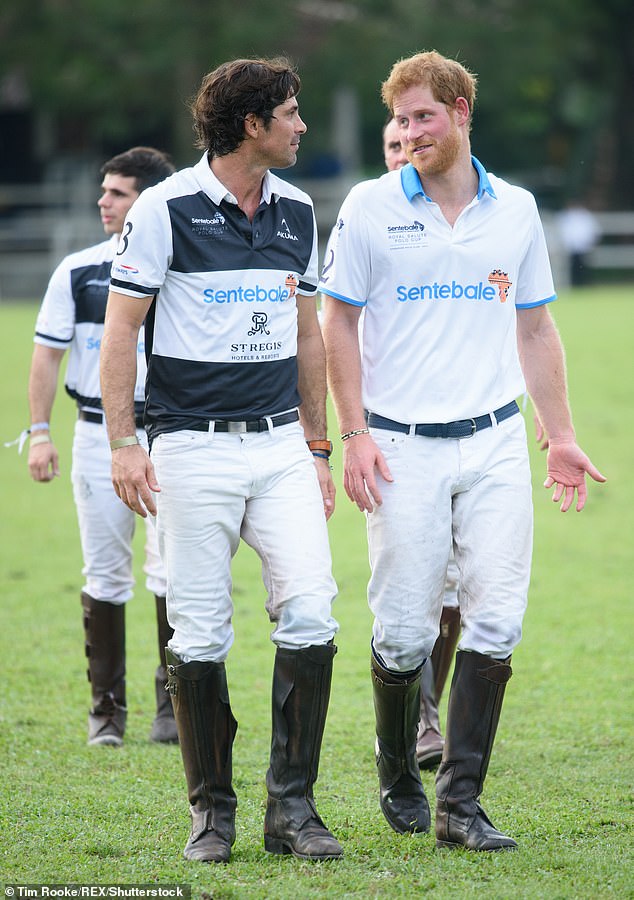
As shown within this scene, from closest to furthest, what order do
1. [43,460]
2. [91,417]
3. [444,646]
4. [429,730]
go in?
[429,730] → [444,646] → [91,417] → [43,460]

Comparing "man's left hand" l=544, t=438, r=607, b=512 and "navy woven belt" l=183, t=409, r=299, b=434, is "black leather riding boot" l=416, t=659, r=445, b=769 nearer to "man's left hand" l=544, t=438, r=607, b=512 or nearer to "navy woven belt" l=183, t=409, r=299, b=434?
"man's left hand" l=544, t=438, r=607, b=512

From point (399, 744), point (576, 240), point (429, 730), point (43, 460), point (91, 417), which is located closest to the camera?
point (399, 744)

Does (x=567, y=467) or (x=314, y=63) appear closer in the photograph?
(x=567, y=467)

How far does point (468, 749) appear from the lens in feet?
14.1

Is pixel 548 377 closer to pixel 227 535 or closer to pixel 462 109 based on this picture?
pixel 462 109

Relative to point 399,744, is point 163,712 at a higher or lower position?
lower

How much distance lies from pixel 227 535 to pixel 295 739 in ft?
2.19

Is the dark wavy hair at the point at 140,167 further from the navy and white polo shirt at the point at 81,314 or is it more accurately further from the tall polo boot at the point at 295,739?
the tall polo boot at the point at 295,739

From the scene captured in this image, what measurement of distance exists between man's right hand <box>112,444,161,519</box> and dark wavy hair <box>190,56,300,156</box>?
992 mm

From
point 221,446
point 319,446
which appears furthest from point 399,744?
point 221,446

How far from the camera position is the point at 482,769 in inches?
170

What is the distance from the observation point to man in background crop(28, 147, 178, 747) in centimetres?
582

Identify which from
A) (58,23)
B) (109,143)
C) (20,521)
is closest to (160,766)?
(20,521)

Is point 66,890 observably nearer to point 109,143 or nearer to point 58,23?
point 58,23
